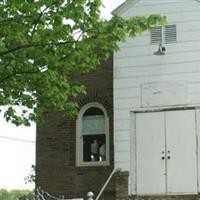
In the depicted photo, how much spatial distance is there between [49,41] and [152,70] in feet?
14.2

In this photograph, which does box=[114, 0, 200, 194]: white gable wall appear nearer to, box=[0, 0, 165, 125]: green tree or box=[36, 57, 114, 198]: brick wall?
box=[36, 57, 114, 198]: brick wall

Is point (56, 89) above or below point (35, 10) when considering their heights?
below

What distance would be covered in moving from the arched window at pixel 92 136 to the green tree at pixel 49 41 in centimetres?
436

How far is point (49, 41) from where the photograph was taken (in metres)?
14.3

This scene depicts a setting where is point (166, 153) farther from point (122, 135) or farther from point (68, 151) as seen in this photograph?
point (68, 151)

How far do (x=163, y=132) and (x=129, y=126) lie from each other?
0.94 metres

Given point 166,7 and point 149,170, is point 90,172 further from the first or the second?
point 166,7

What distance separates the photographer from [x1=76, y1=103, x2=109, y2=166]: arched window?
1900cm

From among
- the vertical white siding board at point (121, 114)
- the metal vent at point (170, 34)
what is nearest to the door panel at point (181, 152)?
the vertical white siding board at point (121, 114)

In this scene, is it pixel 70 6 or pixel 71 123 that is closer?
pixel 70 6

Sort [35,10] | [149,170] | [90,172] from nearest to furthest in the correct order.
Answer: [35,10]
[149,170]
[90,172]

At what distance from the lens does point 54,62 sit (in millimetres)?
14320

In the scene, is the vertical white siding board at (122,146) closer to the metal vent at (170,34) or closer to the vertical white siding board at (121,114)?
the vertical white siding board at (121,114)

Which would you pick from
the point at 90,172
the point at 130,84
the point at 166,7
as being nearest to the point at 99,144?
the point at 90,172
